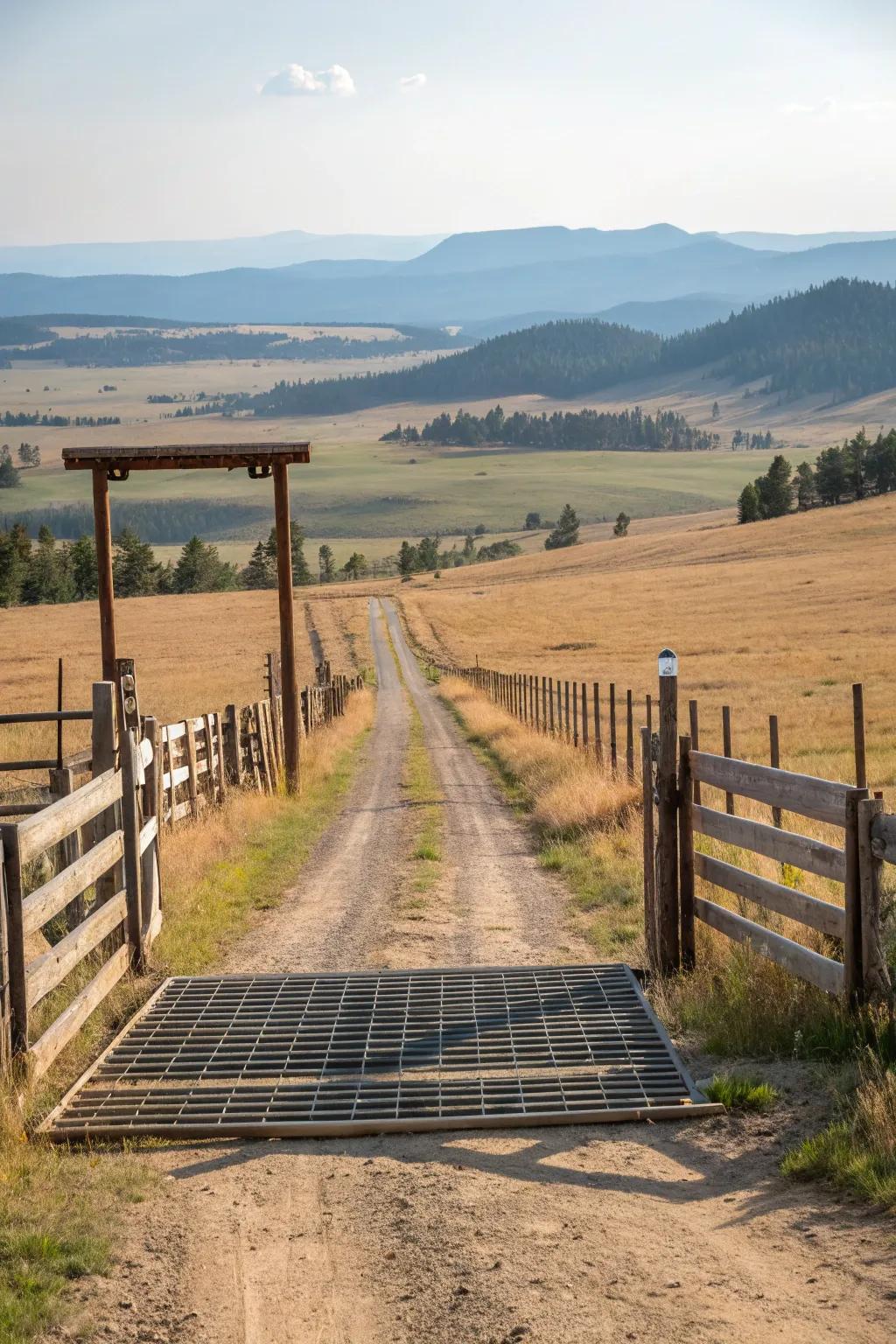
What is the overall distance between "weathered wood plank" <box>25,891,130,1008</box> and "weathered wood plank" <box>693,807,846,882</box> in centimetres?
382

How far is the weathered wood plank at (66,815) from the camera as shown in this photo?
6.30 meters

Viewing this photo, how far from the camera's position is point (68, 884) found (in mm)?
6980

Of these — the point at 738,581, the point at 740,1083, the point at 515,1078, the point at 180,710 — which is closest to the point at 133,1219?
the point at 515,1078

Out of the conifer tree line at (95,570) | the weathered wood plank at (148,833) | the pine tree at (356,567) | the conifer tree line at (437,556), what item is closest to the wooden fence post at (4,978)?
the weathered wood plank at (148,833)

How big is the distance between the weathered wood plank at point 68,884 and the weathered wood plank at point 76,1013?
0.50m

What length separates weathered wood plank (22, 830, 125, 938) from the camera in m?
6.27

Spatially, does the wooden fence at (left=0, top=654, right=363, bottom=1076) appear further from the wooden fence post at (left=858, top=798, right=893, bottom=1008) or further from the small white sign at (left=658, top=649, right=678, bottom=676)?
the wooden fence post at (left=858, top=798, right=893, bottom=1008)

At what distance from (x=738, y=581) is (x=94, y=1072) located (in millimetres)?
76682

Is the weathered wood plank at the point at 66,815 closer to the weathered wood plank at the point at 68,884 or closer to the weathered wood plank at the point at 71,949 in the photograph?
the weathered wood plank at the point at 68,884

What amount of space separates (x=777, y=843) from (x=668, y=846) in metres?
1.44

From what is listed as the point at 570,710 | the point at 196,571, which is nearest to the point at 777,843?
the point at 570,710

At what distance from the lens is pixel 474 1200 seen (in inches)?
204

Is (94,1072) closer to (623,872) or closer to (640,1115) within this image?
(640,1115)

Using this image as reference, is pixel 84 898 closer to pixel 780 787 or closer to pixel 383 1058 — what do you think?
pixel 383 1058
